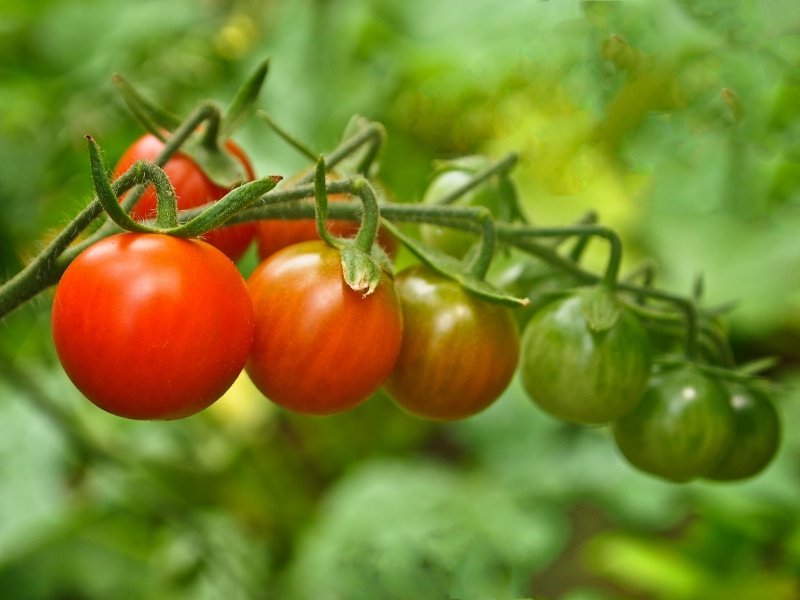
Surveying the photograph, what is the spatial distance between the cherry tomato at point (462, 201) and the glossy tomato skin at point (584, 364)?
0.13m

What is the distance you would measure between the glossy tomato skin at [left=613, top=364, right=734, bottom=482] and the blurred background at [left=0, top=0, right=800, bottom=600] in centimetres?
44

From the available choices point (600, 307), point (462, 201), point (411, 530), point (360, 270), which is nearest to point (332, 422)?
point (411, 530)

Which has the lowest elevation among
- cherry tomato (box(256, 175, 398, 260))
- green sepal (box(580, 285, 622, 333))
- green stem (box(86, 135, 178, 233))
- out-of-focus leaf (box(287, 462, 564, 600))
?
out-of-focus leaf (box(287, 462, 564, 600))

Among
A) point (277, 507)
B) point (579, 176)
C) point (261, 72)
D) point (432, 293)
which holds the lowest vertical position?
point (277, 507)

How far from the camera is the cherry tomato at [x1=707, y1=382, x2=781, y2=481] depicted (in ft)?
2.72

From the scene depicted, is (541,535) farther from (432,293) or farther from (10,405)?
(10,405)

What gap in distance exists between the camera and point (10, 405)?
177 cm

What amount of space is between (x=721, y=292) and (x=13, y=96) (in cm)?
149

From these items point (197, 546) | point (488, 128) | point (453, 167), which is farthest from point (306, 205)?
point (488, 128)

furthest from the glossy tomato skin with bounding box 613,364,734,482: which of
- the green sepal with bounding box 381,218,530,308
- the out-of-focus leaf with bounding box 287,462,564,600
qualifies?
the out-of-focus leaf with bounding box 287,462,564,600

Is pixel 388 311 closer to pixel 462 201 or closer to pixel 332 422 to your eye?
pixel 462 201

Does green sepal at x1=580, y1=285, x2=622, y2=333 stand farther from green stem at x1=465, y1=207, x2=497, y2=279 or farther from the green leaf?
the green leaf

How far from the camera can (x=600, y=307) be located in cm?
73

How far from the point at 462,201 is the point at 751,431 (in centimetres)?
38
